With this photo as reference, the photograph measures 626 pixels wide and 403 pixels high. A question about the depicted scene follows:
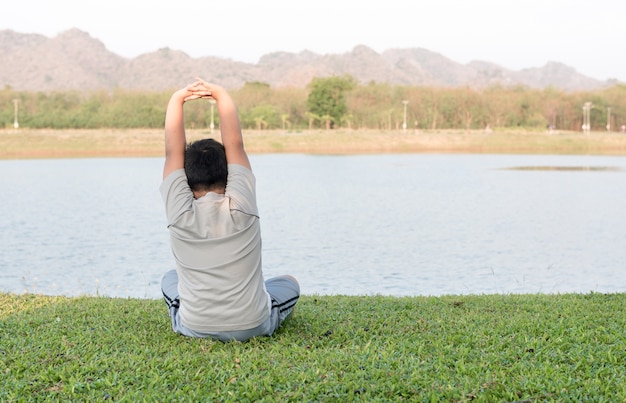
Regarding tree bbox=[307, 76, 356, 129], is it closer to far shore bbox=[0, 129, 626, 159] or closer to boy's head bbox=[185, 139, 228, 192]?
far shore bbox=[0, 129, 626, 159]

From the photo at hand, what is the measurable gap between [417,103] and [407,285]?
65836 millimetres

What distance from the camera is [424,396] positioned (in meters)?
3.11

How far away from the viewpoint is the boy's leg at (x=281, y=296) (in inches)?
160

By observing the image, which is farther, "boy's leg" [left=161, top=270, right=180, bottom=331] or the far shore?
the far shore

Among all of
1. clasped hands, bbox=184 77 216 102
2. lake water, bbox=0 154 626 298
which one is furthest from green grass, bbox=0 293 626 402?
lake water, bbox=0 154 626 298

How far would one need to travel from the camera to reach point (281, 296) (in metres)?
4.12

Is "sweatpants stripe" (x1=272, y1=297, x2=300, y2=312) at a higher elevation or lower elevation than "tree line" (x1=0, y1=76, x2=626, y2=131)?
lower

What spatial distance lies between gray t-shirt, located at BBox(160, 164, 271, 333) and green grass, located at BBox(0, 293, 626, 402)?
0.23 metres

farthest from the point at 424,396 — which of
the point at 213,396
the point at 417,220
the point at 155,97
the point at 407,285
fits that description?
the point at 155,97

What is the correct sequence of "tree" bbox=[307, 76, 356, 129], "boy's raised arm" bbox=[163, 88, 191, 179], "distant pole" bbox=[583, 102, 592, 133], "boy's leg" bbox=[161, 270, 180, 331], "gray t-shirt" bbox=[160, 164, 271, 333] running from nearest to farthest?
"gray t-shirt" bbox=[160, 164, 271, 333], "boy's raised arm" bbox=[163, 88, 191, 179], "boy's leg" bbox=[161, 270, 180, 331], "tree" bbox=[307, 76, 356, 129], "distant pole" bbox=[583, 102, 592, 133]

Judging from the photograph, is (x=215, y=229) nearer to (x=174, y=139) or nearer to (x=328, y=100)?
(x=174, y=139)

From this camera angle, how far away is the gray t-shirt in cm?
364

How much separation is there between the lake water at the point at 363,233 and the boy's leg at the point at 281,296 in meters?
4.20

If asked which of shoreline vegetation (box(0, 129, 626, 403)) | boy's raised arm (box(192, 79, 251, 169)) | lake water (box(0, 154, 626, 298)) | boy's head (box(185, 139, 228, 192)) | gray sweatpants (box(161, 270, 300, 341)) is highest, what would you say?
boy's raised arm (box(192, 79, 251, 169))
